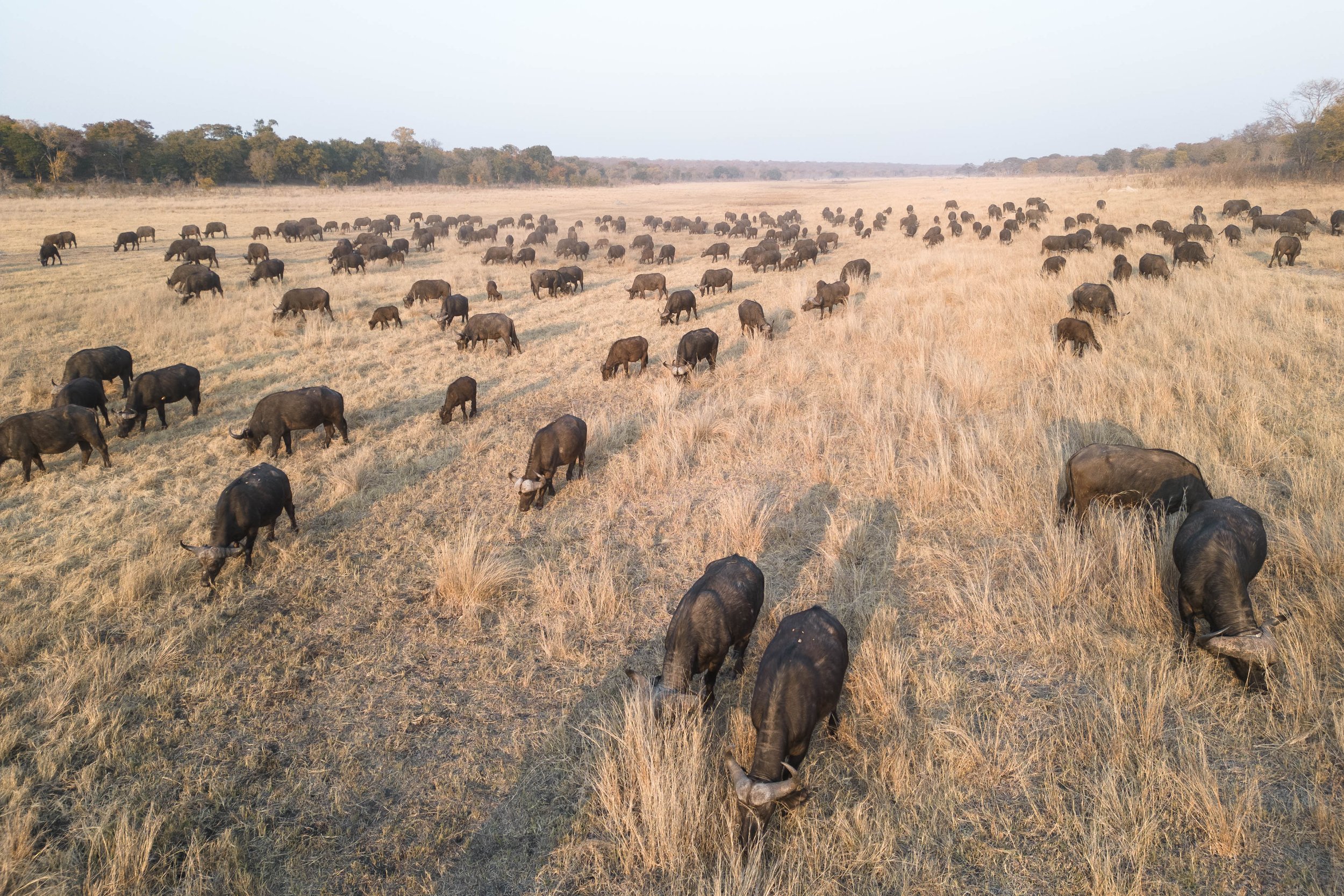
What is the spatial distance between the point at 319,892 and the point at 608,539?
4.00 m

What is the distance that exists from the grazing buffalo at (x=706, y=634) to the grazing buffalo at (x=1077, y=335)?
971 cm

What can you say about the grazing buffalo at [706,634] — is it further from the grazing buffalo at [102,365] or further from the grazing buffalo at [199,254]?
the grazing buffalo at [199,254]

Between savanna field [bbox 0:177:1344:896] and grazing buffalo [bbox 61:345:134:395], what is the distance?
2.07ft

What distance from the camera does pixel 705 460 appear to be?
8672 mm

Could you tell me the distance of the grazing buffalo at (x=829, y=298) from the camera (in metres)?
16.6

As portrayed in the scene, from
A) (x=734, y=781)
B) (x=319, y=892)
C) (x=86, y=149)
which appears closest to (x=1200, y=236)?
(x=734, y=781)

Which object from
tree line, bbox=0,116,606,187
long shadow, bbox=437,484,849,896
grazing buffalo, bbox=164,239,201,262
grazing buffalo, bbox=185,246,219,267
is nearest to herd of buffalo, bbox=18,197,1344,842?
long shadow, bbox=437,484,849,896

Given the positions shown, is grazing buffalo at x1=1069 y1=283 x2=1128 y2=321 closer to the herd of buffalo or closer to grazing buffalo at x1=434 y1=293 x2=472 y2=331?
the herd of buffalo

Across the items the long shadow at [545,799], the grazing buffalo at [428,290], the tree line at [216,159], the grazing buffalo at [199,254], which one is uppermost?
the tree line at [216,159]

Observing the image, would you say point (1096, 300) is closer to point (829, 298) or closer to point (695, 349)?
point (829, 298)

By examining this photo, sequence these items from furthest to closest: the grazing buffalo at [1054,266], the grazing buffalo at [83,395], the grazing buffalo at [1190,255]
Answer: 1. the grazing buffalo at [1054,266]
2. the grazing buffalo at [1190,255]
3. the grazing buffalo at [83,395]

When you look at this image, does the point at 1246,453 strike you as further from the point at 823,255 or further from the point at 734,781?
the point at 823,255

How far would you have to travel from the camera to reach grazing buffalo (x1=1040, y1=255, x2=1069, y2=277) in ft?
59.8

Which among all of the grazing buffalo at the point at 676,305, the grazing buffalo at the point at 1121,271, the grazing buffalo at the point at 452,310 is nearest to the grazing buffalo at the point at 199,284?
the grazing buffalo at the point at 452,310
